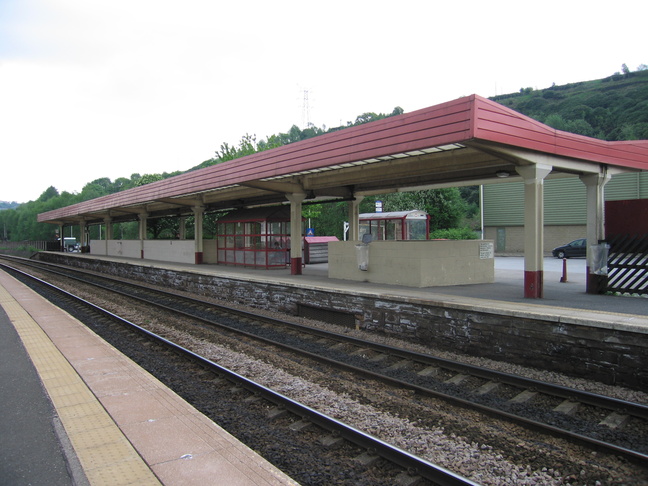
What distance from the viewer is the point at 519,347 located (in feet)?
24.0

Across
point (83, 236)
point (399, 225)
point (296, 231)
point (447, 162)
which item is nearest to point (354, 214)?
point (296, 231)

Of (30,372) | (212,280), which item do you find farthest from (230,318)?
(30,372)

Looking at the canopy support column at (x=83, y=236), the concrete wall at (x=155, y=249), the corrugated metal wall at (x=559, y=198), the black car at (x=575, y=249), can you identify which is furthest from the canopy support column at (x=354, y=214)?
the canopy support column at (x=83, y=236)

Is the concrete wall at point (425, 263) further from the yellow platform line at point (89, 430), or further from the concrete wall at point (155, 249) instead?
the concrete wall at point (155, 249)

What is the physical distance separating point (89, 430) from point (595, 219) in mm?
11416

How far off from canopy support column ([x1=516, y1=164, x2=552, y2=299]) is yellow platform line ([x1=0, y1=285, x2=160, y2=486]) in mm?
8503

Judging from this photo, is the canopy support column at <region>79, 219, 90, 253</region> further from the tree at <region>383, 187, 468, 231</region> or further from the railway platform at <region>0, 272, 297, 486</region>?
the railway platform at <region>0, 272, 297, 486</region>

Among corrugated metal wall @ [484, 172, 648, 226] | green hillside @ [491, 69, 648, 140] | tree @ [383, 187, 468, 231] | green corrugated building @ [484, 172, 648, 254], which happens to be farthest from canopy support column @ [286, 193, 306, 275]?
green hillside @ [491, 69, 648, 140]

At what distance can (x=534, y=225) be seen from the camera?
9.55 m

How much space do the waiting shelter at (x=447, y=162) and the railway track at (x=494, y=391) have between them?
151 inches

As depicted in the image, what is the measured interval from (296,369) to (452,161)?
6.71 meters

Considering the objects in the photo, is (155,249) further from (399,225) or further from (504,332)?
(504,332)

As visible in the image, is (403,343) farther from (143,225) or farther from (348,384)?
(143,225)

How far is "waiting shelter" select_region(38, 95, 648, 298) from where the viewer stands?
8.29 m
